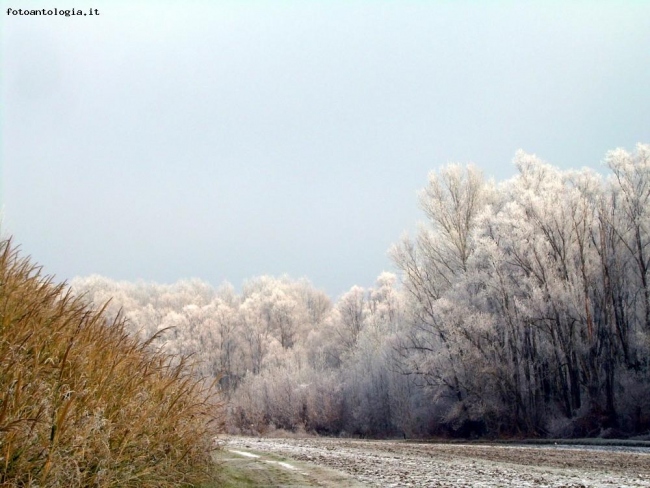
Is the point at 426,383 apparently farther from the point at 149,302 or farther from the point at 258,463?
the point at 149,302

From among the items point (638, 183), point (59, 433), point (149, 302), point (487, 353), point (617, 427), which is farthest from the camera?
point (149, 302)

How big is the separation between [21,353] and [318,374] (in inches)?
2090

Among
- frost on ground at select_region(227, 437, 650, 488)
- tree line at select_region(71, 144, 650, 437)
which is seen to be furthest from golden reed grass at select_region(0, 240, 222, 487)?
tree line at select_region(71, 144, 650, 437)

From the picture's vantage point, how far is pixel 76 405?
21.6ft

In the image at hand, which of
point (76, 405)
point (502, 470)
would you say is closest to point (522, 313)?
point (502, 470)

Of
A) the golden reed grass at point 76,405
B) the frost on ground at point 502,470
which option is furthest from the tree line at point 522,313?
the golden reed grass at point 76,405

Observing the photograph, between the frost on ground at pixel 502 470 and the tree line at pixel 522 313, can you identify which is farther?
the tree line at pixel 522 313

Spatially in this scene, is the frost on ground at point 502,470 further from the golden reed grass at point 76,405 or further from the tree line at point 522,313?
the tree line at point 522,313

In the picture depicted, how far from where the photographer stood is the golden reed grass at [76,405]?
18.5 ft

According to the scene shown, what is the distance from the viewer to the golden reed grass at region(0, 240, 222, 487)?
5645 millimetres

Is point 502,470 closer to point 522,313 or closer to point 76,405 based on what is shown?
point 76,405

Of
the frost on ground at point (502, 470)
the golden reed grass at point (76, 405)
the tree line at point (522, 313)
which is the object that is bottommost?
the frost on ground at point (502, 470)

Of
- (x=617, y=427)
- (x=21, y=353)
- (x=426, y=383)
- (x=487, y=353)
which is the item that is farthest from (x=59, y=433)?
(x=426, y=383)

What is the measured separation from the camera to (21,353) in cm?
634
